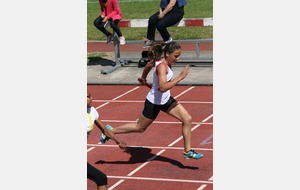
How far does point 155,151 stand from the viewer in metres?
11.3

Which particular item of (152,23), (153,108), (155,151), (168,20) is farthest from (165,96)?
(152,23)

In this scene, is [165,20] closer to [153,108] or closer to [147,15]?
[153,108]

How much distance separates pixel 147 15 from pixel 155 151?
1604cm

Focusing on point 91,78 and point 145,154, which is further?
point 91,78

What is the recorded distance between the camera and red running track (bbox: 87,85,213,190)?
32.1 ft

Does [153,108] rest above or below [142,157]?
above

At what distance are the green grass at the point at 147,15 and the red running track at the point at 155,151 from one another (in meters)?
7.46

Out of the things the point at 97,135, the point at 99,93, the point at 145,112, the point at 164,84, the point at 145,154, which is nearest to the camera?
the point at 164,84

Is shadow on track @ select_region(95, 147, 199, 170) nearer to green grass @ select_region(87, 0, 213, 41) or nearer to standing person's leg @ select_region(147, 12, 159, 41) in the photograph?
standing person's leg @ select_region(147, 12, 159, 41)

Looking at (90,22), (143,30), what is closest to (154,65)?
(143,30)

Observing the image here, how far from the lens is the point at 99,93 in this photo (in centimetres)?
1588

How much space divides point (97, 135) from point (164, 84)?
3.19 metres

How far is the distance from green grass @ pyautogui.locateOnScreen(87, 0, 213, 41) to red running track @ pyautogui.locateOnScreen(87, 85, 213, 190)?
24.5ft

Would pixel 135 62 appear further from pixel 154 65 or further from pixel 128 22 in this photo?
pixel 154 65
